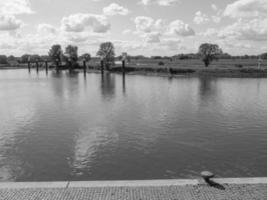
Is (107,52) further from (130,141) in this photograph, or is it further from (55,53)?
(130,141)

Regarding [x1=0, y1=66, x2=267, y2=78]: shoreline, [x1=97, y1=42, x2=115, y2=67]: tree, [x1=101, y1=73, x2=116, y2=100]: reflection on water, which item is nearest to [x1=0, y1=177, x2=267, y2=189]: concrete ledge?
[x1=101, y1=73, x2=116, y2=100]: reflection on water

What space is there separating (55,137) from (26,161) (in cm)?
364

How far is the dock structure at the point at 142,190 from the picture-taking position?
7.88m

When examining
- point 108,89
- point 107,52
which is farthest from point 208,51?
point 108,89

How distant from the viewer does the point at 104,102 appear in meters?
28.8

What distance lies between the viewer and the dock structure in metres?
7.88

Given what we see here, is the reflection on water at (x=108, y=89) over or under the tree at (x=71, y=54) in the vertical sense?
under

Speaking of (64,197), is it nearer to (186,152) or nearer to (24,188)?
(24,188)

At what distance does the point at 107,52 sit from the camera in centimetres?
9381

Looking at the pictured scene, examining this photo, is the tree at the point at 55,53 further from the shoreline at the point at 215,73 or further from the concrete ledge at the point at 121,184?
the concrete ledge at the point at 121,184

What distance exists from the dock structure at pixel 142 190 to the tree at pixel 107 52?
8485 cm

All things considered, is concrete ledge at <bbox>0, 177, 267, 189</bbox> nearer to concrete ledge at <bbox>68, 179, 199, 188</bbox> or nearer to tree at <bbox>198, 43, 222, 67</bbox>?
concrete ledge at <bbox>68, 179, 199, 188</bbox>

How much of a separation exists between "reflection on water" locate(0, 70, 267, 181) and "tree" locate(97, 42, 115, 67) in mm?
67623

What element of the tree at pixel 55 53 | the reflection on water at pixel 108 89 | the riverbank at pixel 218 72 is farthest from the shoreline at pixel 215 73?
the tree at pixel 55 53
